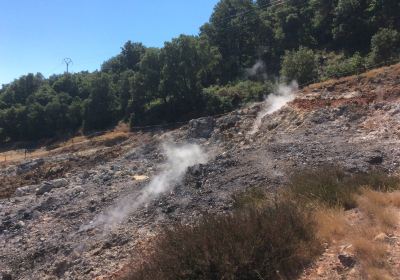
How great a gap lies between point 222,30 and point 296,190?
46169mm

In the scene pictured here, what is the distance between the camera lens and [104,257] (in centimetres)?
1039

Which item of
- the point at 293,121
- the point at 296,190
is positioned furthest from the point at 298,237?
the point at 293,121

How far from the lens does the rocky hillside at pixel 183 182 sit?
36.8ft

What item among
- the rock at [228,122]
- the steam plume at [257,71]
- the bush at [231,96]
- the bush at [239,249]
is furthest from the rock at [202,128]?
the steam plume at [257,71]

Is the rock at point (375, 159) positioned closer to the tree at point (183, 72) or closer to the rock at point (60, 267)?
the rock at point (60, 267)

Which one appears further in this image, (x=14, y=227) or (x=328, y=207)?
(x=14, y=227)

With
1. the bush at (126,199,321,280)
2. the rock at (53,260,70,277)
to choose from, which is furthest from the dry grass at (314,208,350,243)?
the rock at (53,260,70,277)

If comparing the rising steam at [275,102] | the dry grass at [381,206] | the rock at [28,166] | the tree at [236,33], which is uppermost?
the tree at [236,33]

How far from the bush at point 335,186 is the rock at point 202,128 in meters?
16.7

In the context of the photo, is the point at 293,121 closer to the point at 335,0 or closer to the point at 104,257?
the point at 104,257

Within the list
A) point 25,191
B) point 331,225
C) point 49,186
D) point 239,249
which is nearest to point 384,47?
point 49,186

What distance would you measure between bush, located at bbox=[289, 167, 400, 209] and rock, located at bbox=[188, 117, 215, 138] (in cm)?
1673

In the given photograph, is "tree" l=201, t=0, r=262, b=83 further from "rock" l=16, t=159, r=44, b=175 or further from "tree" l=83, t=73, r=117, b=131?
"rock" l=16, t=159, r=44, b=175

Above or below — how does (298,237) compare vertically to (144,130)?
above
